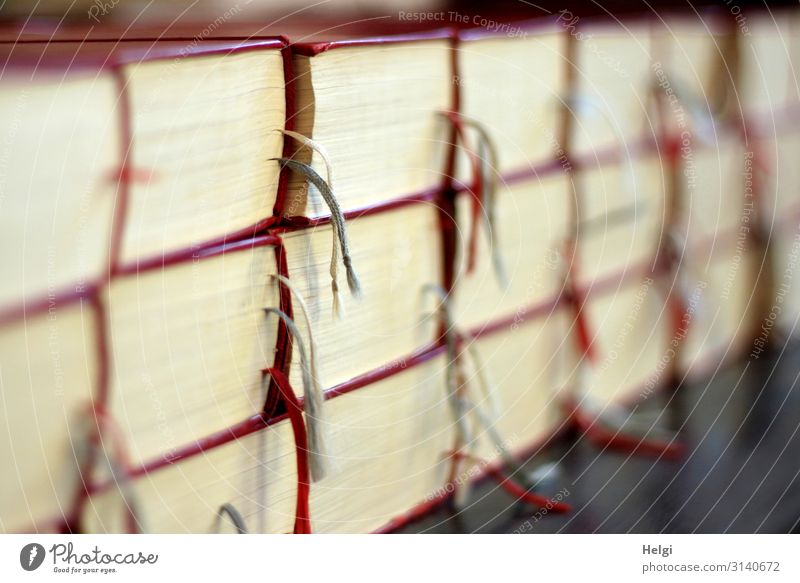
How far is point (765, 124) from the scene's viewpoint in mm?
446

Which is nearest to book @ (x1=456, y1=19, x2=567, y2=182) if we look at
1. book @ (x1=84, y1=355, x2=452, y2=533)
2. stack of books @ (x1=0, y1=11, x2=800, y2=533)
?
stack of books @ (x1=0, y1=11, x2=800, y2=533)

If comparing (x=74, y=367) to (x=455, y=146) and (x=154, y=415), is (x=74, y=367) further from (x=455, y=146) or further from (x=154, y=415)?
(x=455, y=146)

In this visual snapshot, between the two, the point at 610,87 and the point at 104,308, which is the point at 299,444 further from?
the point at 610,87

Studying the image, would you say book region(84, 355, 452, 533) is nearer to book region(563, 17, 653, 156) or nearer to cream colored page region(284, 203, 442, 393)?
cream colored page region(284, 203, 442, 393)

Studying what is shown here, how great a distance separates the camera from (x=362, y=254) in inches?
14.6

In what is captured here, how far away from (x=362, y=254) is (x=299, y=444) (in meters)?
0.09

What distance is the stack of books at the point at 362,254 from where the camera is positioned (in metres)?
0.33

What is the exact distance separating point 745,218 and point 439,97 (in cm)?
20

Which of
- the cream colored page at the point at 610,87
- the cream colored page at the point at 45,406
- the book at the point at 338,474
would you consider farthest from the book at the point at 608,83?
the cream colored page at the point at 45,406

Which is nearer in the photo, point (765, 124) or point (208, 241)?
point (208, 241)

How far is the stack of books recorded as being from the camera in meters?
Result: 0.33

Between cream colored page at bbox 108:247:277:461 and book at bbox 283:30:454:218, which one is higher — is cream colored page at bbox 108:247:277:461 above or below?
below

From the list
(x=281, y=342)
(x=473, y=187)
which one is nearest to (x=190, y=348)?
(x=281, y=342)
